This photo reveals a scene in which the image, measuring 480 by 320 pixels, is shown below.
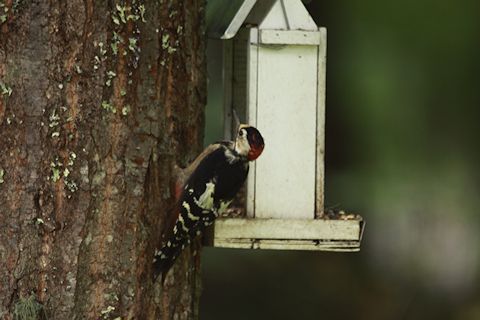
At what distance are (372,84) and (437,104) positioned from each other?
1.22 ft

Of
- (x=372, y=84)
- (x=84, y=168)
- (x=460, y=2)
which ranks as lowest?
(x=84, y=168)

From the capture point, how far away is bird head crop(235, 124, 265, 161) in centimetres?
311

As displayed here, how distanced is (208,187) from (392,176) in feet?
6.83

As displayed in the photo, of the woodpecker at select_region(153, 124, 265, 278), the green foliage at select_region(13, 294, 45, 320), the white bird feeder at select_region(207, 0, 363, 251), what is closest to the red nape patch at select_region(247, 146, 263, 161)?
the woodpecker at select_region(153, 124, 265, 278)

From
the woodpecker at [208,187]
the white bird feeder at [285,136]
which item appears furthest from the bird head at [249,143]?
the white bird feeder at [285,136]

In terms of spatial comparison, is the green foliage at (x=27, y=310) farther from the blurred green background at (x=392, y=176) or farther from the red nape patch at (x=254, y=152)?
the blurred green background at (x=392, y=176)

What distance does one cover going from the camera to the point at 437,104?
529 centimetres

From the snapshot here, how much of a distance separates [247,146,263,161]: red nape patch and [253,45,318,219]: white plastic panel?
118 millimetres

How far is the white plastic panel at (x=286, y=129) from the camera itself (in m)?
3.27

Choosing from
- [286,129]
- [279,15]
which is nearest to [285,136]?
[286,129]

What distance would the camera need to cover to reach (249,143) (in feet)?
10.2

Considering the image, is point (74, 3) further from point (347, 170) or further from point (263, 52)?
point (347, 170)

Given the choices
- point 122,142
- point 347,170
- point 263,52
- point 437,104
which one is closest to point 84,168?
point 122,142

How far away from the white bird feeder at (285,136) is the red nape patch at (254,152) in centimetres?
11
